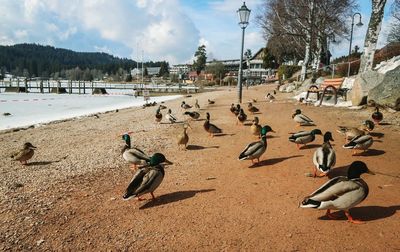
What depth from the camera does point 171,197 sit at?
257 inches

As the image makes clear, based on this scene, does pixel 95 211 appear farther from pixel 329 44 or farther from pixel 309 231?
pixel 329 44

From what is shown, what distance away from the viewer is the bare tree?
16344 mm

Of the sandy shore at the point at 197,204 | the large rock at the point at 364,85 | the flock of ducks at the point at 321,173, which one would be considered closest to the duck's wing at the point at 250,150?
the flock of ducks at the point at 321,173

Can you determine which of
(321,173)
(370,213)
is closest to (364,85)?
(321,173)

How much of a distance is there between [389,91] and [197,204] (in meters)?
10.4

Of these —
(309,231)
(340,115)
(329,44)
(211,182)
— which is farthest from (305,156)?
(329,44)

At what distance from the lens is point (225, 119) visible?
16609 millimetres

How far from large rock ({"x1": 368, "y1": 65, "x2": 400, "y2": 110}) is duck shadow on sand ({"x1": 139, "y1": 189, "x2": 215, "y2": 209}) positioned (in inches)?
371

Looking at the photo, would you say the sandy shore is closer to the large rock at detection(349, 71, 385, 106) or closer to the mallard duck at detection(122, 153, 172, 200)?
the mallard duck at detection(122, 153, 172, 200)

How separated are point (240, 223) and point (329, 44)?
153 feet

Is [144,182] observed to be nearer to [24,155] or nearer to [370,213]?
[370,213]

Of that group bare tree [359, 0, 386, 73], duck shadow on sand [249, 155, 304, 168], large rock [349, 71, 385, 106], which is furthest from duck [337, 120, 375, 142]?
bare tree [359, 0, 386, 73]

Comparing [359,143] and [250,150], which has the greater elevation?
[359,143]

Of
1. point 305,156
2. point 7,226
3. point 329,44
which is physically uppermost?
point 329,44
